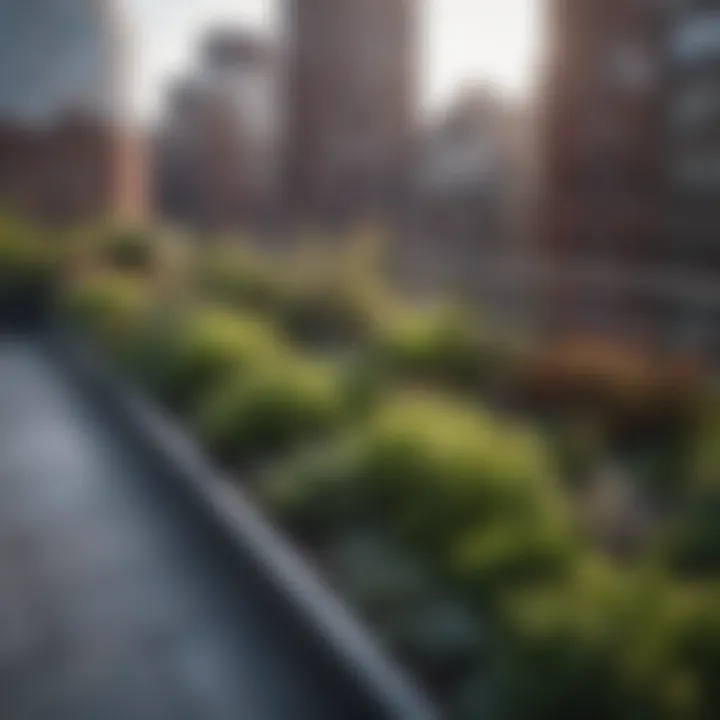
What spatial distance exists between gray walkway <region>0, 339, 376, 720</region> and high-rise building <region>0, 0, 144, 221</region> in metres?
1.65

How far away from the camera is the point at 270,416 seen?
3.61m

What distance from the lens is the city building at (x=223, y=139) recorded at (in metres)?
6.68

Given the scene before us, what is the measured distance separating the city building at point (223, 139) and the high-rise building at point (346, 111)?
321 millimetres

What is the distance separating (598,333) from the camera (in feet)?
14.3

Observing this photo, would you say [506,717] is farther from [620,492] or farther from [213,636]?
[620,492]

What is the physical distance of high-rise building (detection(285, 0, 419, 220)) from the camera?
10156 millimetres

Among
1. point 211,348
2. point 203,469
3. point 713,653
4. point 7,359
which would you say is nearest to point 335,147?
point 7,359

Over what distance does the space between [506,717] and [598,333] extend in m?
2.86

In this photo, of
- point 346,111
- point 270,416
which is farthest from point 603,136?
point 346,111

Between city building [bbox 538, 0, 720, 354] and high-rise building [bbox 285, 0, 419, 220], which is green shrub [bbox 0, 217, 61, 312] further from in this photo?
city building [bbox 538, 0, 720, 354]

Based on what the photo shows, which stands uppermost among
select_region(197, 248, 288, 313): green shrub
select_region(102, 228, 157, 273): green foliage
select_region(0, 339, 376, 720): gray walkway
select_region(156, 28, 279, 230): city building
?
select_region(156, 28, 279, 230): city building

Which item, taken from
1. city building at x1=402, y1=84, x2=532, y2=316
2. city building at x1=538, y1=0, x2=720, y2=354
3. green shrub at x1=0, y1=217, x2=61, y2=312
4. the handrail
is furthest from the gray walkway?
green shrub at x1=0, y1=217, x2=61, y2=312

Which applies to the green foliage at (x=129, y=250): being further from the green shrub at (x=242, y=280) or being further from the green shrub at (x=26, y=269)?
the green shrub at (x=26, y=269)

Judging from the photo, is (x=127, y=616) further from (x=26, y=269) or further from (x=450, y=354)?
(x=26, y=269)
